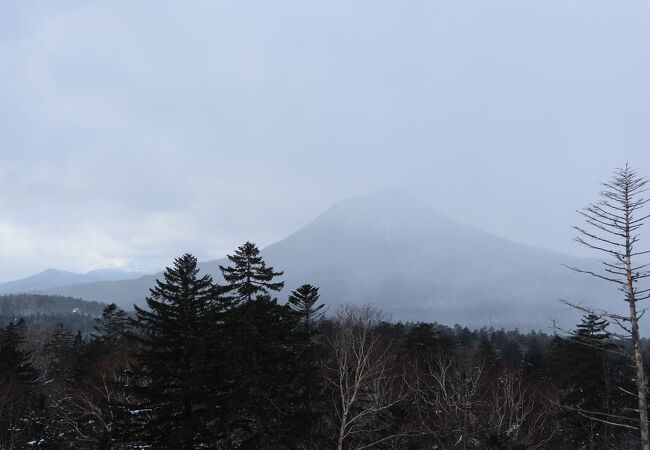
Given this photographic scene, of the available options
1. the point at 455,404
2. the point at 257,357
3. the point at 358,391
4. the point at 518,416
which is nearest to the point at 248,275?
the point at 257,357

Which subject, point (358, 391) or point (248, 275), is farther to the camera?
point (358, 391)

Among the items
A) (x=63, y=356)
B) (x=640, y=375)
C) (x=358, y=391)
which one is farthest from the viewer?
(x=63, y=356)

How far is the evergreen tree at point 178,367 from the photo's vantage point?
738 inches

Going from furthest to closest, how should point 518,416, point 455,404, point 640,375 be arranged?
point 518,416 < point 455,404 < point 640,375

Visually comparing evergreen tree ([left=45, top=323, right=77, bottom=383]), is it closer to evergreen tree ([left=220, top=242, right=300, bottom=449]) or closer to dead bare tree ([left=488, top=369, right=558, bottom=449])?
evergreen tree ([left=220, top=242, right=300, bottom=449])

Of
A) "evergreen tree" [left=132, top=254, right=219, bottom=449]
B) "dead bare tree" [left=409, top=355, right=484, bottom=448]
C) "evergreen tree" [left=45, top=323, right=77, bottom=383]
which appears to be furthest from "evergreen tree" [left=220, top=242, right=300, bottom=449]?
"evergreen tree" [left=45, top=323, right=77, bottom=383]

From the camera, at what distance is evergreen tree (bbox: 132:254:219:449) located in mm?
18750

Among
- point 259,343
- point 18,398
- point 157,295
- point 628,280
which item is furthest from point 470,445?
point 18,398

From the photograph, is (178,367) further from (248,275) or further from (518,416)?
(518,416)

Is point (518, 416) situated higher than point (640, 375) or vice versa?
point (640, 375)

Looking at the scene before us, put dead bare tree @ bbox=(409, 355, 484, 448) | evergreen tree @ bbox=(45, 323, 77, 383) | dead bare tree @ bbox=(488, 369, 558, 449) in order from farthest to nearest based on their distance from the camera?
evergreen tree @ bbox=(45, 323, 77, 383)
dead bare tree @ bbox=(409, 355, 484, 448)
dead bare tree @ bbox=(488, 369, 558, 449)

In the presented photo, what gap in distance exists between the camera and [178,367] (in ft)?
Result: 64.5

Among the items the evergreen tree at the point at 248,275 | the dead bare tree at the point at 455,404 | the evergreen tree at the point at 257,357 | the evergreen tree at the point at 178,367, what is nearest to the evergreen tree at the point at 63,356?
the evergreen tree at the point at 178,367

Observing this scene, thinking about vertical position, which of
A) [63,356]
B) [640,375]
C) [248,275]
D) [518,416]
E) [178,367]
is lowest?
[63,356]
